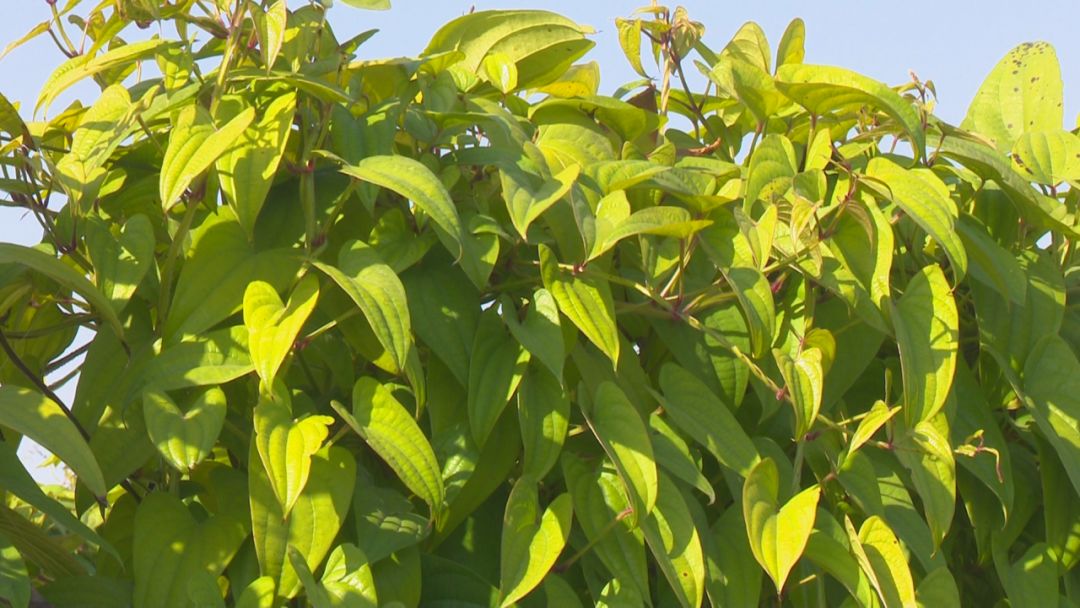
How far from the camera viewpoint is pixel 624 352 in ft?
3.44

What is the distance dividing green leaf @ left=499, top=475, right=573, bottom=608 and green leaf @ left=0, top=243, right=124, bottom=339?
0.31 m

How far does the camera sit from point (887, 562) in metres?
1.01

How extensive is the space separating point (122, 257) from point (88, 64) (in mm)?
228

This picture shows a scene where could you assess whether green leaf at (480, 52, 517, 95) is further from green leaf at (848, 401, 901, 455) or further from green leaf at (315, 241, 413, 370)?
green leaf at (848, 401, 901, 455)

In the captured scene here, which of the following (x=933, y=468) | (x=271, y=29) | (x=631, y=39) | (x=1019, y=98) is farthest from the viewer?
(x=1019, y=98)

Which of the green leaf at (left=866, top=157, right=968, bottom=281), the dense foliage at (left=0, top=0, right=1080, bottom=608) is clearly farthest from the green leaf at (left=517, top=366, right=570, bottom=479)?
the green leaf at (left=866, top=157, right=968, bottom=281)

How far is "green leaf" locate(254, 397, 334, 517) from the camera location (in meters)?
0.84

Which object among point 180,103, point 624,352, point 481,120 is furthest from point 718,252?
point 180,103

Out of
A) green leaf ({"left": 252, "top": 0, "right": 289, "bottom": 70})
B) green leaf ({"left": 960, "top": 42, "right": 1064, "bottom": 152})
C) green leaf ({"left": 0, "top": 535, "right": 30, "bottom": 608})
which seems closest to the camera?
green leaf ({"left": 0, "top": 535, "right": 30, "bottom": 608})

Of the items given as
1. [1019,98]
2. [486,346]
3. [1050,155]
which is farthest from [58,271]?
[1019,98]

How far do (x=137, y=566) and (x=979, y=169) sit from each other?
2.64 ft

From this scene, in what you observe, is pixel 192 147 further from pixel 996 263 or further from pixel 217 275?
pixel 996 263

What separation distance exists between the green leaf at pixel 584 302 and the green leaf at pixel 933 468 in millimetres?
263

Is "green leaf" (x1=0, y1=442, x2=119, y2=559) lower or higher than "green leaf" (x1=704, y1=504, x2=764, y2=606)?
higher
